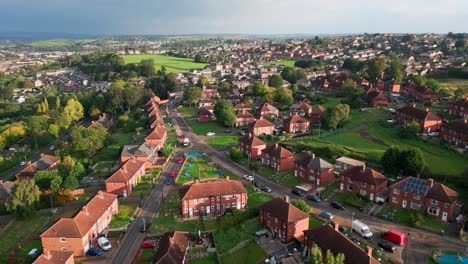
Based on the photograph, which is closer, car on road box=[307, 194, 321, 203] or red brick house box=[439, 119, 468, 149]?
car on road box=[307, 194, 321, 203]

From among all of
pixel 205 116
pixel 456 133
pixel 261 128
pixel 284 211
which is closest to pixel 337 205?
pixel 284 211

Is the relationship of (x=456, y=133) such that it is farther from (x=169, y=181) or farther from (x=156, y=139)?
(x=156, y=139)

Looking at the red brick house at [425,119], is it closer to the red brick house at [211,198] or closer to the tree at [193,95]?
the red brick house at [211,198]

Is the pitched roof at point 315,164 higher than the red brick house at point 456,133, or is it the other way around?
the red brick house at point 456,133

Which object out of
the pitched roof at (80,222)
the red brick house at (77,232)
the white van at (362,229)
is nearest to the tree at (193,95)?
the pitched roof at (80,222)

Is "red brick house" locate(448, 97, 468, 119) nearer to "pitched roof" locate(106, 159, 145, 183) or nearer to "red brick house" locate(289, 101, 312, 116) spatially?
"red brick house" locate(289, 101, 312, 116)

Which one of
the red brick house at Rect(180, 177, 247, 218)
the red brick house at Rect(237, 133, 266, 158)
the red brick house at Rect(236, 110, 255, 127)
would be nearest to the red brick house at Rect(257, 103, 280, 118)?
the red brick house at Rect(236, 110, 255, 127)
